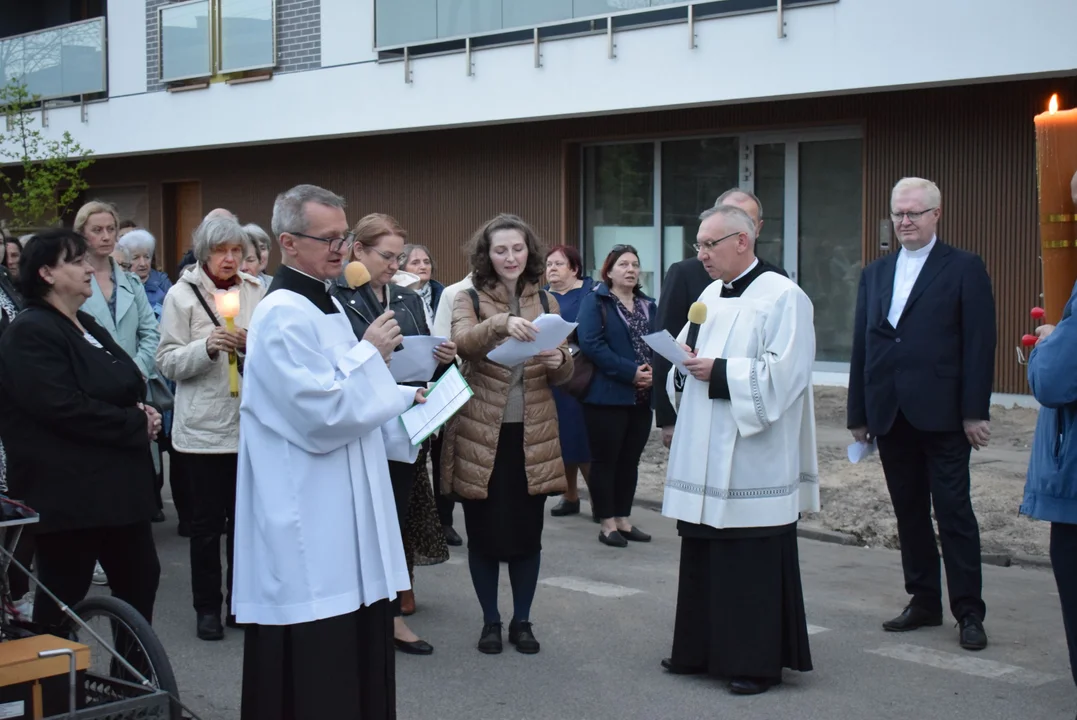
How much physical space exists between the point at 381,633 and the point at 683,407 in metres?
1.91

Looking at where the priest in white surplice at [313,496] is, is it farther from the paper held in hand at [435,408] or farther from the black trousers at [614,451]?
the black trousers at [614,451]

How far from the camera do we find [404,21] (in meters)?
17.2

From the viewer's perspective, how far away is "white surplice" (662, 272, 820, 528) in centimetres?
530

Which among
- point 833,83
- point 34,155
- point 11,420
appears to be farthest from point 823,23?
point 34,155

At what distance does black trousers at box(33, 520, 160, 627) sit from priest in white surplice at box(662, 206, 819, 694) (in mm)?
2183

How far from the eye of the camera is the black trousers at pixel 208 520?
625 cm

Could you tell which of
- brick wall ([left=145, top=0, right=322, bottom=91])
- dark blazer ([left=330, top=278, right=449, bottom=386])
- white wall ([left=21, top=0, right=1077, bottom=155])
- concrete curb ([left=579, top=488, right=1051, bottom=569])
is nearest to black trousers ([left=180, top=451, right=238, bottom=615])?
dark blazer ([left=330, top=278, right=449, bottom=386])

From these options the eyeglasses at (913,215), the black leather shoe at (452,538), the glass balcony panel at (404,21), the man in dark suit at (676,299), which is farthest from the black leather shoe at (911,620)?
the glass balcony panel at (404,21)

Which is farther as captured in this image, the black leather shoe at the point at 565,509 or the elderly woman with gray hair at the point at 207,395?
the black leather shoe at the point at 565,509

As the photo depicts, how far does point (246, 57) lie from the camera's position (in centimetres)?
1959

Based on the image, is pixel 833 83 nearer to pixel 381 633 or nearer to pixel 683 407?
pixel 683 407

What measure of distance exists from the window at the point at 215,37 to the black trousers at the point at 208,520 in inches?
554

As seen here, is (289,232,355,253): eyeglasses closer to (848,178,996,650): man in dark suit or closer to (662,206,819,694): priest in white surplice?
(662,206,819,694): priest in white surplice

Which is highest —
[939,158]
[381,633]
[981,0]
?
[981,0]
